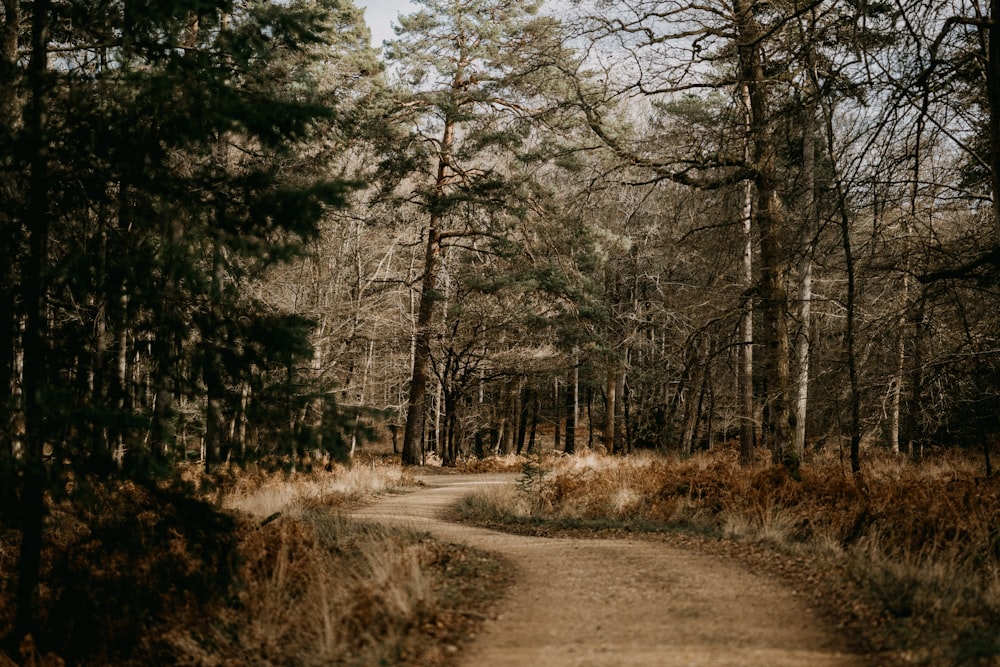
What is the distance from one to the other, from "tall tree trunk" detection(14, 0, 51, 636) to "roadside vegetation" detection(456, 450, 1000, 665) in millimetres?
5915

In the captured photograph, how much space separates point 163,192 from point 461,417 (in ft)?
84.6

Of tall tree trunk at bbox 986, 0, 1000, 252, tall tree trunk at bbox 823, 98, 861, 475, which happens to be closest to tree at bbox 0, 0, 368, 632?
tall tree trunk at bbox 823, 98, 861, 475

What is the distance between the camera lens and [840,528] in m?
7.96

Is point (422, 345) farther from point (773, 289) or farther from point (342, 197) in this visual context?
point (342, 197)

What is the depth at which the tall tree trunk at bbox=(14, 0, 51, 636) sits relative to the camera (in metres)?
5.17

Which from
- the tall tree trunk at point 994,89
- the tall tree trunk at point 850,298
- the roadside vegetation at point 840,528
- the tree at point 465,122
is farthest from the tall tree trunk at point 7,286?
the tree at point 465,122

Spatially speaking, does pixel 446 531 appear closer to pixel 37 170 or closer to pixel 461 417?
pixel 37 170

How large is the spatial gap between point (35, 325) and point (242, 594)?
2.92 meters

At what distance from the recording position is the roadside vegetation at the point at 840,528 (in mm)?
4539

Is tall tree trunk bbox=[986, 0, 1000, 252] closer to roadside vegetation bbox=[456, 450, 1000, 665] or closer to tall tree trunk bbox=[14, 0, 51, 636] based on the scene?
roadside vegetation bbox=[456, 450, 1000, 665]

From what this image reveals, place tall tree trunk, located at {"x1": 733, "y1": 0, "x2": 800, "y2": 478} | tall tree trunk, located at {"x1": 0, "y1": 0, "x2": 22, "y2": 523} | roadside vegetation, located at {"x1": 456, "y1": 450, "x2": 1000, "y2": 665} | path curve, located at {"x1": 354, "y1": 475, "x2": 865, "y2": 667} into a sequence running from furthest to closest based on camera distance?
tall tree trunk, located at {"x1": 733, "y1": 0, "x2": 800, "y2": 478} → tall tree trunk, located at {"x1": 0, "y1": 0, "x2": 22, "y2": 523} → roadside vegetation, located at {"x1": 456, "y1": 450, "x2": 1000, "y2": 665} → path curve, located at {"x1": 354, "y1": 475, "x2": 865, "y2": 667}

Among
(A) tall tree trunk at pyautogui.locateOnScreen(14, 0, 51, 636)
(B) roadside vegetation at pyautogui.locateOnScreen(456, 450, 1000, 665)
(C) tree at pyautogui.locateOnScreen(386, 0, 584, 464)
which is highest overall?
(C) tree at pyautogui.locateOnScreen(386, 0, 584, 464)

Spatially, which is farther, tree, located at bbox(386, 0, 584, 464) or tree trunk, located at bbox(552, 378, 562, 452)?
tree trunk, located at bbox(552, 378, 562, 452)

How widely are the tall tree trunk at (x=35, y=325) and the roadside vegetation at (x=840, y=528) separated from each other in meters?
5.91
